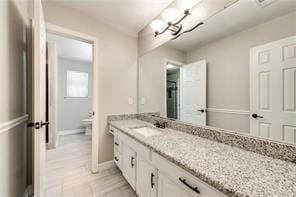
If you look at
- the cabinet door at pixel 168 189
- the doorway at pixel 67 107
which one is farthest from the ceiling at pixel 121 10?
the cabinet door at pixel 168 189

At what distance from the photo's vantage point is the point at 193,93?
173cm

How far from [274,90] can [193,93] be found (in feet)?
2.60

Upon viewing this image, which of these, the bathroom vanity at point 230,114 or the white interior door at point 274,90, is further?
the white interior door at point 274,90

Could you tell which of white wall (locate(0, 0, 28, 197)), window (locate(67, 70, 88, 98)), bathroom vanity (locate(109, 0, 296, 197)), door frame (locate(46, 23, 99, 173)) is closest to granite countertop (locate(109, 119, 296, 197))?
bathroom vanity (locate(109, 0, 296, 197))

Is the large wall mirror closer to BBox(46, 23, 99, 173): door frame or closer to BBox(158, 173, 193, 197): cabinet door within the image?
BBox(158, 173, 193, 197): cabinet door

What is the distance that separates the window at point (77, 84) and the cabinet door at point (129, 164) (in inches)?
144

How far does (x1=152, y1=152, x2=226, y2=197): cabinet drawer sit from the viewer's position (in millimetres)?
769

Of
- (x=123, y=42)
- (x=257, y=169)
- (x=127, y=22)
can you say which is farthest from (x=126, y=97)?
(x=257, y=169)

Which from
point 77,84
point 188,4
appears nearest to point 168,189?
point 188,4

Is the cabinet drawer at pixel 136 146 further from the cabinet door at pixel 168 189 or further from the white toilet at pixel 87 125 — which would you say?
the white toilet at pixel 87 125

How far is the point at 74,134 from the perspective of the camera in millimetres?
4531

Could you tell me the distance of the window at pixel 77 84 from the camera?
467 centimetres

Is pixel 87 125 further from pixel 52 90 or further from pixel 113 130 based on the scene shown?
pixel 113 130

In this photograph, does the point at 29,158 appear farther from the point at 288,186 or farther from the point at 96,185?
the point at 288,186
